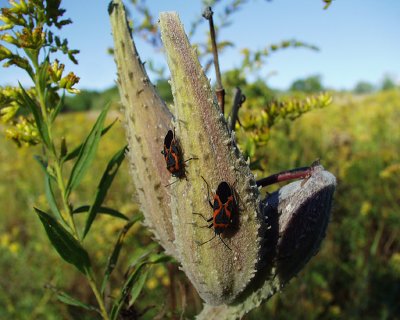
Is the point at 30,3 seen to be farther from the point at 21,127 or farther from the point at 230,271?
the point at 230,271

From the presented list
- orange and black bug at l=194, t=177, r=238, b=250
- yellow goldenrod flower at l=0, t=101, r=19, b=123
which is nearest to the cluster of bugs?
orange and black bug at l=194, t=177, r=238, b=250

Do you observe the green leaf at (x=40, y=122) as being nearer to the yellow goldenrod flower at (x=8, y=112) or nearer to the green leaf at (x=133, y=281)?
the yellow goldenrod flower at (x=8, y=112)

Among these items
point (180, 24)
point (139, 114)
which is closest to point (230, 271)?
point (139, 114)

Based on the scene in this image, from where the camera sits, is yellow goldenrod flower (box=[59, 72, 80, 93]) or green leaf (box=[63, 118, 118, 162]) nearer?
yellow goldenrod flower (box=[59, 72, 80, 93])

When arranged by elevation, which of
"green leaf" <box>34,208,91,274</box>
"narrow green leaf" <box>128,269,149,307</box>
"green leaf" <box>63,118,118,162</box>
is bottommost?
"narrow green leaf" <box>128,269,149,307</box>

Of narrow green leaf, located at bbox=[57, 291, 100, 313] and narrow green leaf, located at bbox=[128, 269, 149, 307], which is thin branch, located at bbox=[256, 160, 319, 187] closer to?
narrow green leaf, located at bbox=[128, 269, 149, 307]
